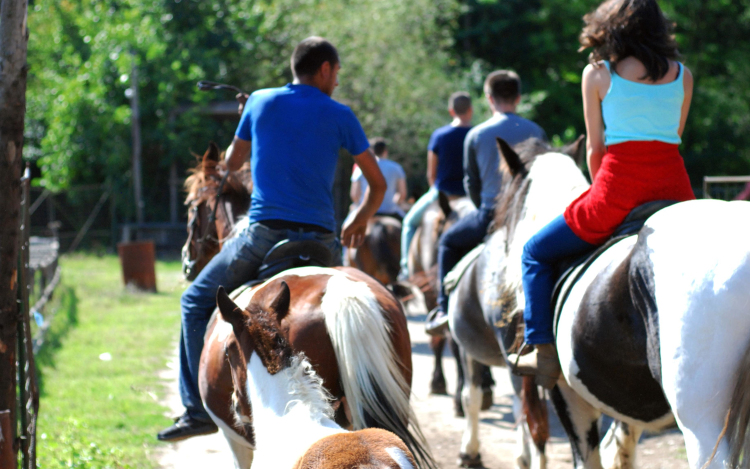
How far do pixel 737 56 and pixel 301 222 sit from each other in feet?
87.4

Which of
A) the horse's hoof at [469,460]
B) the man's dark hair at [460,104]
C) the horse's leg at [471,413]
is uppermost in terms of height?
the man's dark hair at [460,104]

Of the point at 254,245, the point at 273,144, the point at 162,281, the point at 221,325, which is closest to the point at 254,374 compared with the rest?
the point at 221,325

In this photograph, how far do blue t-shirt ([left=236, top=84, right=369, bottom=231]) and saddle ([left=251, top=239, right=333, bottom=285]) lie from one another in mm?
118

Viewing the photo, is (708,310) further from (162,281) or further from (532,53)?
(532,53)

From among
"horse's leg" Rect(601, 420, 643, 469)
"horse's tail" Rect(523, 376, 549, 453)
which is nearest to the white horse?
"horse's leg" Rect(601, 420, 643, 469)

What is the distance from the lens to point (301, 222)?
11.6 feet

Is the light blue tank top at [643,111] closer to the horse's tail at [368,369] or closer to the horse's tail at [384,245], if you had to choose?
the horse's tail at [368,369]

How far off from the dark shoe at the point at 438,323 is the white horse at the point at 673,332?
2391mm

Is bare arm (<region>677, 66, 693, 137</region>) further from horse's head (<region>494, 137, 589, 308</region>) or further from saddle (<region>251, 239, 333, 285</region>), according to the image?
saddle (<region>251, 239, 333, 285</region>)

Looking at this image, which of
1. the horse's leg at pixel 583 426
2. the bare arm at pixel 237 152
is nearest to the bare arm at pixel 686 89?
the horse's leg at pixel 583 426

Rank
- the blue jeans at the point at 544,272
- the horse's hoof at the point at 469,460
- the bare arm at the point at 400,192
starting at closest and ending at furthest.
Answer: the blue jeans at the point at 544,272 < the horse's hoof at the point at 469,460 < the bare arm at the point at 400,192

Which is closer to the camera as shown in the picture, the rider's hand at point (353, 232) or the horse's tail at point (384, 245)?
the rider's hand at point (353, 232)

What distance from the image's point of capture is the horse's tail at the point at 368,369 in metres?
2.73

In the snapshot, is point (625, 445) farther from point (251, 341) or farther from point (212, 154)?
point (212, 154)
